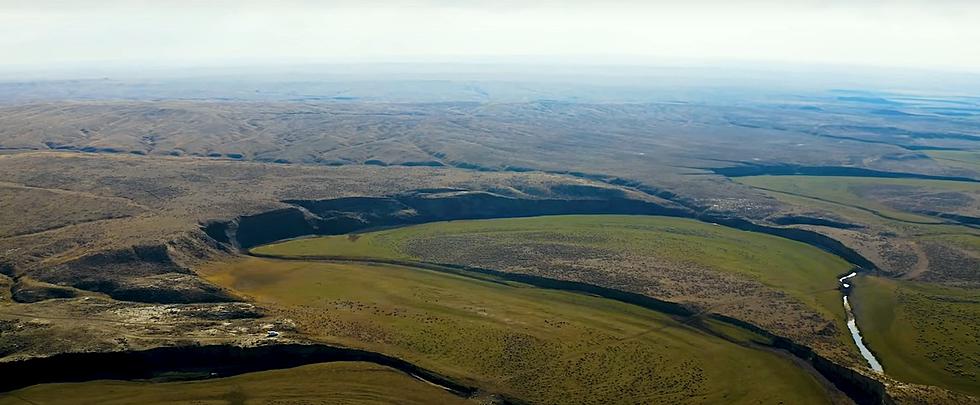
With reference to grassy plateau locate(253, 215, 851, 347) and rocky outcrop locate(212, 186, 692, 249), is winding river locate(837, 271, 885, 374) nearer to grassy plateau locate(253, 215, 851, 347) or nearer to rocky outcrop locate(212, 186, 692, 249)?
grassy plateau locate(253, 215, 851, 347)

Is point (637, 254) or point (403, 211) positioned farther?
point (403, 211)

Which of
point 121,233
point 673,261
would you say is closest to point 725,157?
point 673,261

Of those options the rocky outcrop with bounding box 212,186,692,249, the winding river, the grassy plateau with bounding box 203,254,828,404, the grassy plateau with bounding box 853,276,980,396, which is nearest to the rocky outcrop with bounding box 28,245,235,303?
the grassy plateau with bounding box 203,254,828,404

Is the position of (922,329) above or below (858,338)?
above

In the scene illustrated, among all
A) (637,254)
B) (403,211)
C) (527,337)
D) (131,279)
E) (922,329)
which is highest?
(131,279)

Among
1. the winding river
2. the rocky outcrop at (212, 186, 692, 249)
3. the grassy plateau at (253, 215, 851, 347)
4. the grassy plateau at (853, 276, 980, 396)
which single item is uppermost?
the rocky outcrop at (212, 186, 692, 249)

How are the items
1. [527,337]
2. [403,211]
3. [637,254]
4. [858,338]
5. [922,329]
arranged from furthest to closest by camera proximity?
1. [403,211]
2. [637,254]
3. [922,329]
4. [858,338]
5. [527,337]

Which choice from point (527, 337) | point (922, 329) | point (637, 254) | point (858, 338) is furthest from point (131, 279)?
point (922, 329)

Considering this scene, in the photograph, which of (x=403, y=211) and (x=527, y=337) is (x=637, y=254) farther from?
→ (x=403, y=211)

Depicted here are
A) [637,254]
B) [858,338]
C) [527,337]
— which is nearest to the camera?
[527,337]

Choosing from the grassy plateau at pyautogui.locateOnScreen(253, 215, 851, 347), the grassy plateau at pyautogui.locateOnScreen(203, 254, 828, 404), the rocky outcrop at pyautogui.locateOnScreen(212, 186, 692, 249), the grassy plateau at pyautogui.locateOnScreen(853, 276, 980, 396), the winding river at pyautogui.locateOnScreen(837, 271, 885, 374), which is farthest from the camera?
the rocky outcrop at pyautogui.locateOnScreen(212, 186, 692, 249)

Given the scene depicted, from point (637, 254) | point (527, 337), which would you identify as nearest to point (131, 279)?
point (527, 337)
